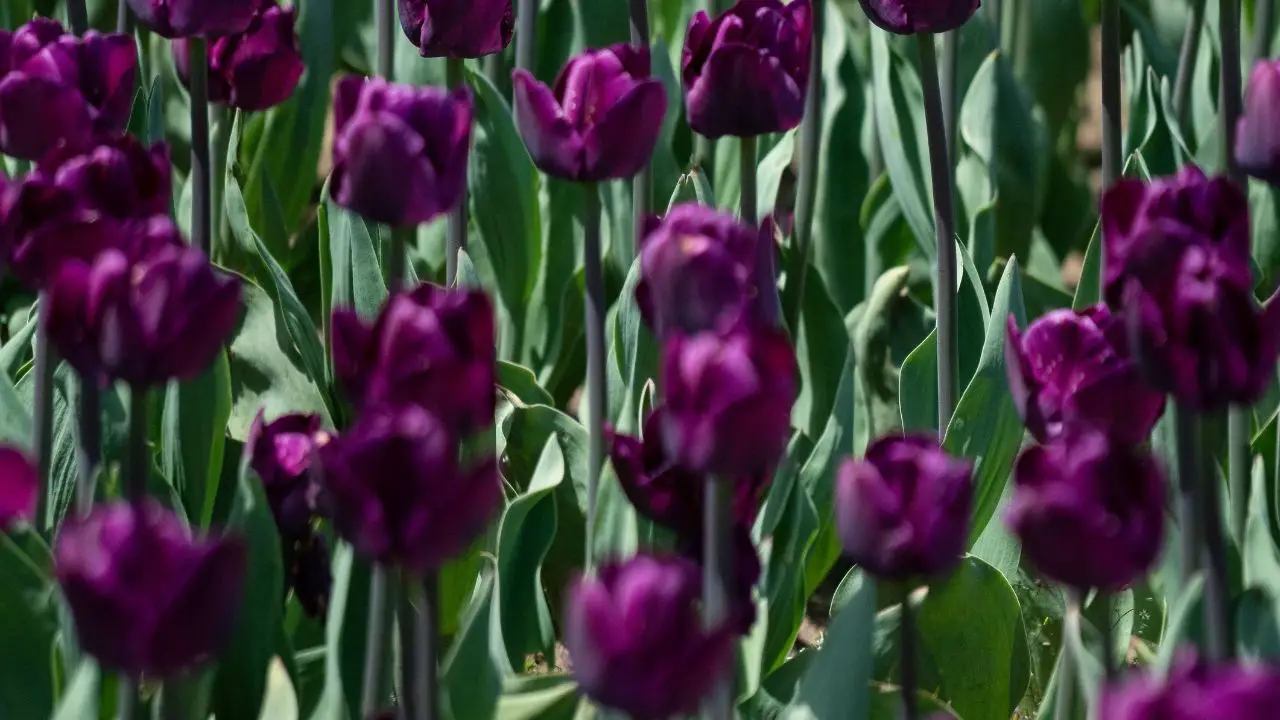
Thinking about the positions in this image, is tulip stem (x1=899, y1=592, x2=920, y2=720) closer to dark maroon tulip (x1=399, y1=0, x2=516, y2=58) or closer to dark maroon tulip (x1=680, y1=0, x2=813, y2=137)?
dark maroon tulip (x1=680, y1=0, x2=813, y2=137)

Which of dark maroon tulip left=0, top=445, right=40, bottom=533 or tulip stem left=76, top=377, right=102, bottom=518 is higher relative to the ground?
dark maroon tulip left=0, top=445, right=40, bottom=533

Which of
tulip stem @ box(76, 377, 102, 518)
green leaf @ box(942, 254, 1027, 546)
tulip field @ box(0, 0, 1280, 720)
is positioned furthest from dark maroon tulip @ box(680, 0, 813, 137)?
tulip stem @ box(76, 377, 102, 518)

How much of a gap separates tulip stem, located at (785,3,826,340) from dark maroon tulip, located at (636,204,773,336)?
2.45ft

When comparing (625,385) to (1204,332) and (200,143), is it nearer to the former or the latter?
(200,143)

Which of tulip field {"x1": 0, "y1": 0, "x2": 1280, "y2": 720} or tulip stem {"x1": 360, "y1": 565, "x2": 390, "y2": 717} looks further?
tulip stem {"x1": 360, "y1": 565, "x2": 390, "y2": 717}

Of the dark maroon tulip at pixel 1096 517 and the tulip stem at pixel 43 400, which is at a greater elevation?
the dark maroon tulip at pixel 1096 517

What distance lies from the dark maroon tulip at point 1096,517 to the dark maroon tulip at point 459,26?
34.8 inches

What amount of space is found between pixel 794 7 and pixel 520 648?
1.85 ft

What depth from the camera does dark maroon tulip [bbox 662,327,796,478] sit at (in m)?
0.79

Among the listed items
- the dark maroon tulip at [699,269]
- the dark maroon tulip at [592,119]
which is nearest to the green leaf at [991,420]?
the dark maroon tulip at [592,119]

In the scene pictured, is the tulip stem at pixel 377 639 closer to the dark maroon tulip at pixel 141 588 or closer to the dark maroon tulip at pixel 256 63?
the dark maroon tulip at pixel 141 588

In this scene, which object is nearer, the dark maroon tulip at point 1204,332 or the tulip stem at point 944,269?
the dark maroon tulip at point 1204,332

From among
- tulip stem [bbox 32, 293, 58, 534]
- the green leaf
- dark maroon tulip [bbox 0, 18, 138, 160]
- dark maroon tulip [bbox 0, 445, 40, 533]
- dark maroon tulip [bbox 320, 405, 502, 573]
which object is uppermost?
dark maroon tulip [bbox 0, 18, 138, 160]

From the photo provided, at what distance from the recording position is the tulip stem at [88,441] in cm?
108
